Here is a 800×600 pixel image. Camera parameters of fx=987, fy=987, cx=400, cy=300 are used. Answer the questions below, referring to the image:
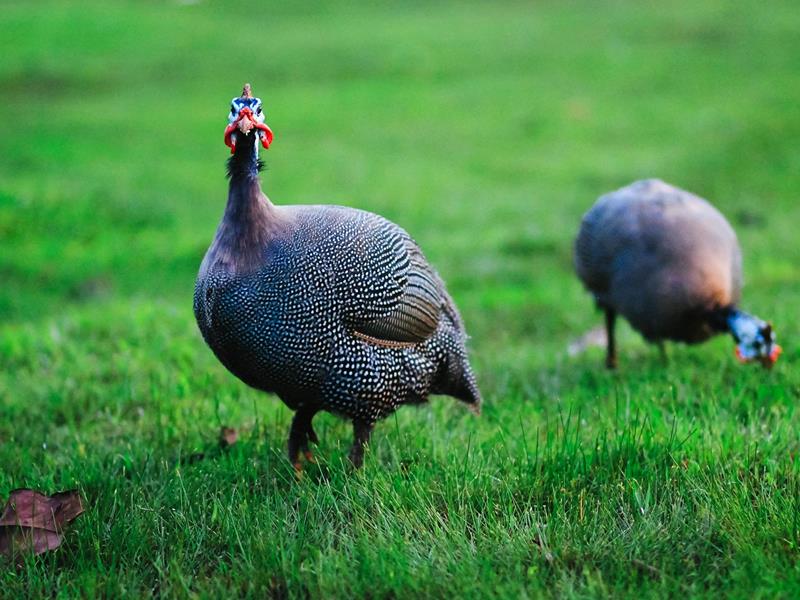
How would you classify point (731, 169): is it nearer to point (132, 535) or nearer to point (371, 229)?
point (371, 229)

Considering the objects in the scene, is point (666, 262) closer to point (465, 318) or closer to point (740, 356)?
point (740, 356)

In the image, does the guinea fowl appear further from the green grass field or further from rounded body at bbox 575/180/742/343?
rounded body at bbox 575/180/742/343

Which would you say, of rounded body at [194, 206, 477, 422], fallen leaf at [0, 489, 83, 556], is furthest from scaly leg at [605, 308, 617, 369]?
fallen leaf at [0, 489, 83, 556]

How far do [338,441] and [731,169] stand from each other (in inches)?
356

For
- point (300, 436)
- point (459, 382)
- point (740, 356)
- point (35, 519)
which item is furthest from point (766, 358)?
point (35, 519)

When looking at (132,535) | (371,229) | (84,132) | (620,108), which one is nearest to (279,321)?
(371,229)

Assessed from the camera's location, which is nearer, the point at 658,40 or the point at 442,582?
the point at 442,582

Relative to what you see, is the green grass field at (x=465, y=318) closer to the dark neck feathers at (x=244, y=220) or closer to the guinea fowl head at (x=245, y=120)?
the dark neck feathers at (x=244, y=220)

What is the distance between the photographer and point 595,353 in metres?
5.74

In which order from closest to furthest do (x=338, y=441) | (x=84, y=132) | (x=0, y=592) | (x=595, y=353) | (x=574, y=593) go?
(x=574, y=593)
(x=0, y=592)
(x=338, y=441)
(x=595, y=353)
(x=84, y=132)

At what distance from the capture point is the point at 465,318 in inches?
263

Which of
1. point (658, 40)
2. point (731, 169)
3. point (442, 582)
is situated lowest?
point (442, 582)

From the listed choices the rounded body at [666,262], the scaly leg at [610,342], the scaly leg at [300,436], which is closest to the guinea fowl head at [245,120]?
the scaly leg at [300,436]

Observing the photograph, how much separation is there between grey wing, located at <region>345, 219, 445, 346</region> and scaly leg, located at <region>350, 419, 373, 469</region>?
0.29 meters
